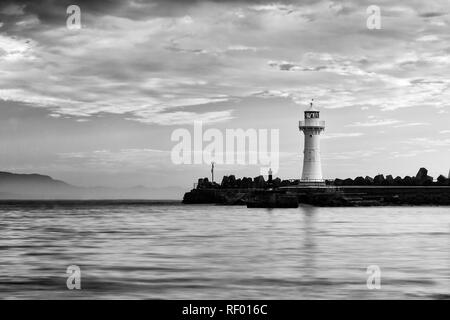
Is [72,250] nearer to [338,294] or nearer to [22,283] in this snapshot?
[22,283]

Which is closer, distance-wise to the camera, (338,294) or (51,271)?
(338,294)

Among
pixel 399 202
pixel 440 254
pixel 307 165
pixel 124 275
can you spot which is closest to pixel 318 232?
pixel 440 254

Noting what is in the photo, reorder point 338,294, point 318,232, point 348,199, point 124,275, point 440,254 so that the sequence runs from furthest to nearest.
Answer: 1. point 348,199
2. point 318,232
3. point 440,254
4. point 124,275
5. point 338,294

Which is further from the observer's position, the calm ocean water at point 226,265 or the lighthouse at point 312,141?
the lighthouse at point 312,141

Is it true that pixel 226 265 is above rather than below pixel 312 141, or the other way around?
below

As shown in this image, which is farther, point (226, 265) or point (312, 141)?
point (312, 141)

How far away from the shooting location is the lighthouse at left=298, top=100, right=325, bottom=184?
12006 centimetres

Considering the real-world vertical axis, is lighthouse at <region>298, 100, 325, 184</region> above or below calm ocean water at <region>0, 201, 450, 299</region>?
above

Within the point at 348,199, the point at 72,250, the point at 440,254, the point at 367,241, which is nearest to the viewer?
the point at 440,254

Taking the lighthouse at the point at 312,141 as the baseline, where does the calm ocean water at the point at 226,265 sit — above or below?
below

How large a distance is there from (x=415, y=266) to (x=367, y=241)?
1453 centimetres

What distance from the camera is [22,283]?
83.3 feet

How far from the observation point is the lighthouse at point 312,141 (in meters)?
120

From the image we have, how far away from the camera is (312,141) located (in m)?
120
